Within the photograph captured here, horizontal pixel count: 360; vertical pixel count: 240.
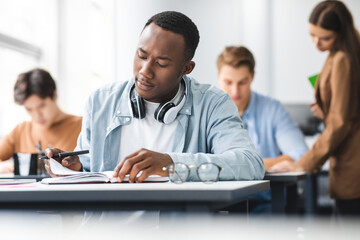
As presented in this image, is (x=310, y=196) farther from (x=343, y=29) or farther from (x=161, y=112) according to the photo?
(x=161, y=112)

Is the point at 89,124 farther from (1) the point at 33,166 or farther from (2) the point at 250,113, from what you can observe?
(2) the point at 250,113

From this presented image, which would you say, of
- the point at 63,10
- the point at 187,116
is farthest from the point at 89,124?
the point at 63,10

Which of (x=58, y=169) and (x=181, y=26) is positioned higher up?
(x=181, y=26)

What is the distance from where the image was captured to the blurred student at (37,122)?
3195 millimetres

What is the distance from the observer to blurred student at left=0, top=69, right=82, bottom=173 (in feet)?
10.5

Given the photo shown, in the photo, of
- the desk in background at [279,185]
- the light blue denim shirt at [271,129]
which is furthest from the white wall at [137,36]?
the desk in background at [279,185]

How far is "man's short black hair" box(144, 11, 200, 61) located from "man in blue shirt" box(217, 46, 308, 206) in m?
1.15

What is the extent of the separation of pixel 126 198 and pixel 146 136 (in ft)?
2.44

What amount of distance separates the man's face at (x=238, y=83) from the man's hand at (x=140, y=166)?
1.66 m

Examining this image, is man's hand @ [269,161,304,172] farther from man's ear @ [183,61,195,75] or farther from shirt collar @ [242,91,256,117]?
man's ear @ [183,61,195,75]

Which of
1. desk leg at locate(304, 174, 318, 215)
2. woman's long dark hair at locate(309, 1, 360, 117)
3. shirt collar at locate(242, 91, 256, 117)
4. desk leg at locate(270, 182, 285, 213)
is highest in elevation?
woman's long dark hair at locate(309, 1, 360, 117)

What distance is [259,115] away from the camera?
2.97 metres

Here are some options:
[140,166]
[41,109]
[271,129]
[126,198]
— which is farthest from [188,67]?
[41,109]

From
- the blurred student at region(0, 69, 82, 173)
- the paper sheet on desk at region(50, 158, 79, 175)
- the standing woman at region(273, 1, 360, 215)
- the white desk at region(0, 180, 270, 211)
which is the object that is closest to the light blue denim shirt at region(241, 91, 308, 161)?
the standing woman at region(273, 1, 360, 215)
